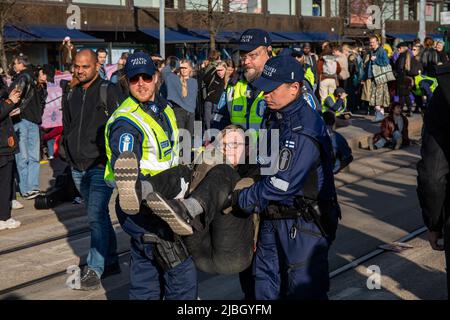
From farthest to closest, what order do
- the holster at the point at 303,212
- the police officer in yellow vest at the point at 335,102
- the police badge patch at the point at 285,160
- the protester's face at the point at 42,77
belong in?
the police officer in yellow vest at the point at 335,102 → the protester's face at the point at 42,77 → the holster at the point at 303,212 → the police badge patch at the point at 285,160

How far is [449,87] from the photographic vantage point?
3758 millimetres

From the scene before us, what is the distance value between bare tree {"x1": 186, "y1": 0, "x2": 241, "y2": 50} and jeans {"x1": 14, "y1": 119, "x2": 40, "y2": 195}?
17.7 meters

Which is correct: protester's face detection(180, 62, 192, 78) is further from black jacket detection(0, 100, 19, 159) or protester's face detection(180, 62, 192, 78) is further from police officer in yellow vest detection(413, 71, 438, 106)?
black jacket detection(0, 100, 19, 159)

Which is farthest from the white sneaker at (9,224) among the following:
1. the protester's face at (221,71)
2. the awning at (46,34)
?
the awning at (46,34)

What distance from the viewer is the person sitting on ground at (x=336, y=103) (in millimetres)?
15855

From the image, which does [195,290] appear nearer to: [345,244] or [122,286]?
[122,286]

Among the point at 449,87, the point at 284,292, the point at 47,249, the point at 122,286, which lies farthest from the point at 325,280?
the point at 47,249

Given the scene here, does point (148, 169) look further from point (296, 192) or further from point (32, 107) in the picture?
point (32, 107)

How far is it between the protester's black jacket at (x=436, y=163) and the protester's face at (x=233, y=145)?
1.44m

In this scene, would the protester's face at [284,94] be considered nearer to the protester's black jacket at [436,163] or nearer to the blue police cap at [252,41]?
the protester's black jacket at [436,163]

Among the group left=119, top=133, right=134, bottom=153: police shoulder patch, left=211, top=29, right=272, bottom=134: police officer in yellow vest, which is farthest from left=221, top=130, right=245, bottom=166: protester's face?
left=211, top=29, right=272, bottom=134: police officer in yellow vest

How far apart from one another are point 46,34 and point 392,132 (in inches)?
511

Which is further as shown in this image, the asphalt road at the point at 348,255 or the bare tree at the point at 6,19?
the bare tree at the point at 6,19
